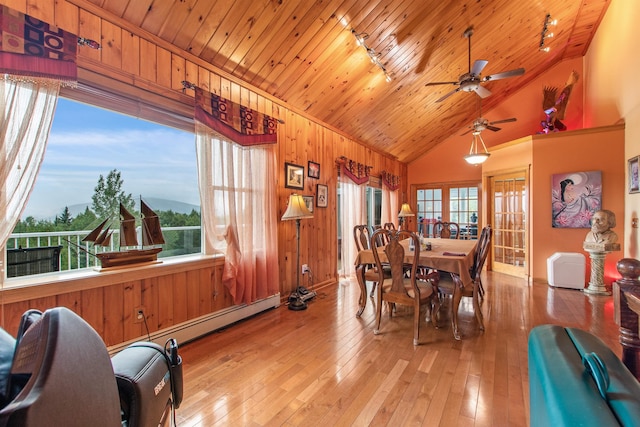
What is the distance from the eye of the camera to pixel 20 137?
5.33 ft

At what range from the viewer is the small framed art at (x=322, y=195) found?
429cm

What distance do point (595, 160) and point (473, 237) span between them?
283 centimetres

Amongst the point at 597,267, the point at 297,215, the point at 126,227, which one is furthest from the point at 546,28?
the point at 126,227

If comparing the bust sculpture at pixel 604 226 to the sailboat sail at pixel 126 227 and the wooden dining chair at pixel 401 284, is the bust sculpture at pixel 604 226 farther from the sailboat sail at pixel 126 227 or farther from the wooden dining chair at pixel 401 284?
the sailboat sail at pixel 126 227

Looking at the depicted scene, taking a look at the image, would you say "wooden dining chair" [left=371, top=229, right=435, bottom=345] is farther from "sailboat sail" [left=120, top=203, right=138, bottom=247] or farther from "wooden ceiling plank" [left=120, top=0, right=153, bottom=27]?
"wooden ceiling plank" [left=120, top=0, right=153, bottom=27]

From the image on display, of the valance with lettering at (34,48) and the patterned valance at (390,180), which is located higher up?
the valance with lettering at (34,48)

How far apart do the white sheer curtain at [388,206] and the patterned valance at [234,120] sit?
359cm

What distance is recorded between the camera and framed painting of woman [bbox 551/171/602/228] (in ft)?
14.1

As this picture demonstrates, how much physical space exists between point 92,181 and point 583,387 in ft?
9.94

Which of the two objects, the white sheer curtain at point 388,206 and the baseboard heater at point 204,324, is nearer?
the baseboard heater at point 204,324

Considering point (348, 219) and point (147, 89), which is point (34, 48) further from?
point (348, 219)

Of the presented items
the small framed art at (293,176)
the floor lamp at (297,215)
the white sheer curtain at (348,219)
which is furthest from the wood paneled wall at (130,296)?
the white sheer curtain at (348,219)

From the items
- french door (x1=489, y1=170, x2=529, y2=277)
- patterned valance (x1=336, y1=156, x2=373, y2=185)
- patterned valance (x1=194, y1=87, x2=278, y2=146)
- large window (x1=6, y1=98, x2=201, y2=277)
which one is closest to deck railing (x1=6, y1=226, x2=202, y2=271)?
large window (x1=6, y1=98, x2=201, y2=277)

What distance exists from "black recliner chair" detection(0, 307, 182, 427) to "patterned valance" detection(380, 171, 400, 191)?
226 inches
